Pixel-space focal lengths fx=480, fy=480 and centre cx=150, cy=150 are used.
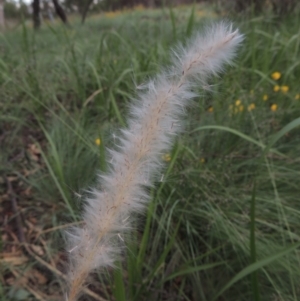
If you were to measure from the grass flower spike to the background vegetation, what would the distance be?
0.38m

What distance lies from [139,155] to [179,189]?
1174mm

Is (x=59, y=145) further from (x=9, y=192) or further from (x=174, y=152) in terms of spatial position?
(x=174, y=152)

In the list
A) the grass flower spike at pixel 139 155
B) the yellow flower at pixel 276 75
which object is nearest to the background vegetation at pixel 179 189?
the yellow flower at pixel 276 75

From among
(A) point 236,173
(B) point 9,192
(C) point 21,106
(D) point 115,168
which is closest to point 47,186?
(B) point 9,192

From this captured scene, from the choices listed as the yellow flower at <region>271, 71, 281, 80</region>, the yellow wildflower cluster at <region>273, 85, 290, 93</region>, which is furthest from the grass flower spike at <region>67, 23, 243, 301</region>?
the yellow flower at <region>271, 71, 281, 80</region>

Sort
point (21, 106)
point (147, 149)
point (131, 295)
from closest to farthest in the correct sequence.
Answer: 1. point (147, 149)
2. point (131, 295)
3. point (21, 106)

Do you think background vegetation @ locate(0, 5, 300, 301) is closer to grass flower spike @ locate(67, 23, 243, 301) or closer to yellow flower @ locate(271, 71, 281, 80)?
yellow flower @ locate(271, 71, 281, 80)

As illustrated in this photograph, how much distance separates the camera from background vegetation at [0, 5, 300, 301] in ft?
4.66

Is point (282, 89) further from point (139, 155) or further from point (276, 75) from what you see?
point (139, 155)

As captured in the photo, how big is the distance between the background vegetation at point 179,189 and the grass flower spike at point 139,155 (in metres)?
0.38

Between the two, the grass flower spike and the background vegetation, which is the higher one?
the grass flower spike

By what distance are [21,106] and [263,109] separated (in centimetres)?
117

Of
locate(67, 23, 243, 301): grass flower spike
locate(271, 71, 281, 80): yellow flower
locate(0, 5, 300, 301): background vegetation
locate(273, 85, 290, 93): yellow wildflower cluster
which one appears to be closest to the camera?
locate(67, 23, 243, 301): grass flower spike

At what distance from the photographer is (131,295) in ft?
4.37
